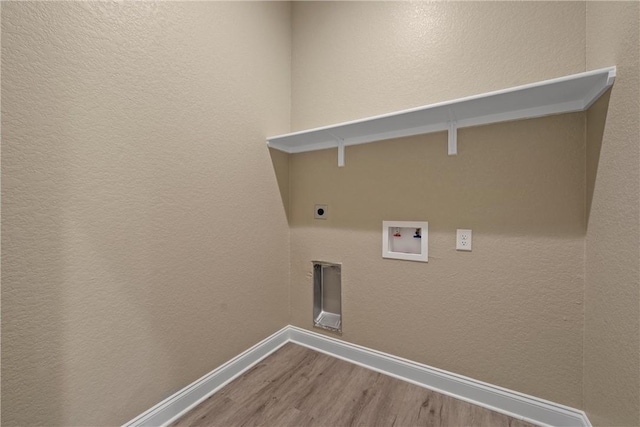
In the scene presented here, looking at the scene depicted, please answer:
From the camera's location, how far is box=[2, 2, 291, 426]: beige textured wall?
816mm

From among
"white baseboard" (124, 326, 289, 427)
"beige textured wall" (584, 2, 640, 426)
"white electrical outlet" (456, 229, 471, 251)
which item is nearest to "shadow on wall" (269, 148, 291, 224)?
"white baseboard" (124, 326, 289, 427)

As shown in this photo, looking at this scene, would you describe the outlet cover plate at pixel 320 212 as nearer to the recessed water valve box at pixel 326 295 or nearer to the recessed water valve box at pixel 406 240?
the recessed water valve box at pixel 326 295

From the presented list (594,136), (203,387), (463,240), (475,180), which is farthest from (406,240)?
(203,387)

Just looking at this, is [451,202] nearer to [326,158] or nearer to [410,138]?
[410,138]

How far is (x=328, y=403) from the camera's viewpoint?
132 cm

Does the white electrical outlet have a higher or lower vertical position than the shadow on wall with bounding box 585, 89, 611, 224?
lower

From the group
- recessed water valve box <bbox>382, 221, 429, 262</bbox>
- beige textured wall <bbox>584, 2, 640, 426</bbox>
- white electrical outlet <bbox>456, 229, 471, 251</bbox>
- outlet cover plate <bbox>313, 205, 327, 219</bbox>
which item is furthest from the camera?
outlet cover plate <bbox>313, 205, 327, 219</bbox>

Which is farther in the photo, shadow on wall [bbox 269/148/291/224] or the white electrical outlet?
shadow on wall [bbox 269/148/291/224]

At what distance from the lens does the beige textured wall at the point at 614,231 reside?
0.81 metres

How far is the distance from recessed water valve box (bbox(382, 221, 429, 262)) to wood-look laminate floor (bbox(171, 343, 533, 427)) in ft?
2.49

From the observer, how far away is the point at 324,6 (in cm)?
184

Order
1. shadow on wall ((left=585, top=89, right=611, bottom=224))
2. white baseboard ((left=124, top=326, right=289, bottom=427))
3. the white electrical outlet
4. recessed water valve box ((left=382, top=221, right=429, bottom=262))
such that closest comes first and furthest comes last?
shadow on wall ((left=585, top=89, right=611, bottom=224))
white baseboard ((left=124, top=326, right=289, bottom=427))
the white electrical outlet
recessed water valve box ((left=382, top=221, right=429, bottom=262))

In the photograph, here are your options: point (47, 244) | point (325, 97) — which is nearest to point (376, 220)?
point (325, 97)

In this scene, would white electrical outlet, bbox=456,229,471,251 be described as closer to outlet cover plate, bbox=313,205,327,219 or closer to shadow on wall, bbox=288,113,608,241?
shadow on wall, bbox=288,113,608,241
